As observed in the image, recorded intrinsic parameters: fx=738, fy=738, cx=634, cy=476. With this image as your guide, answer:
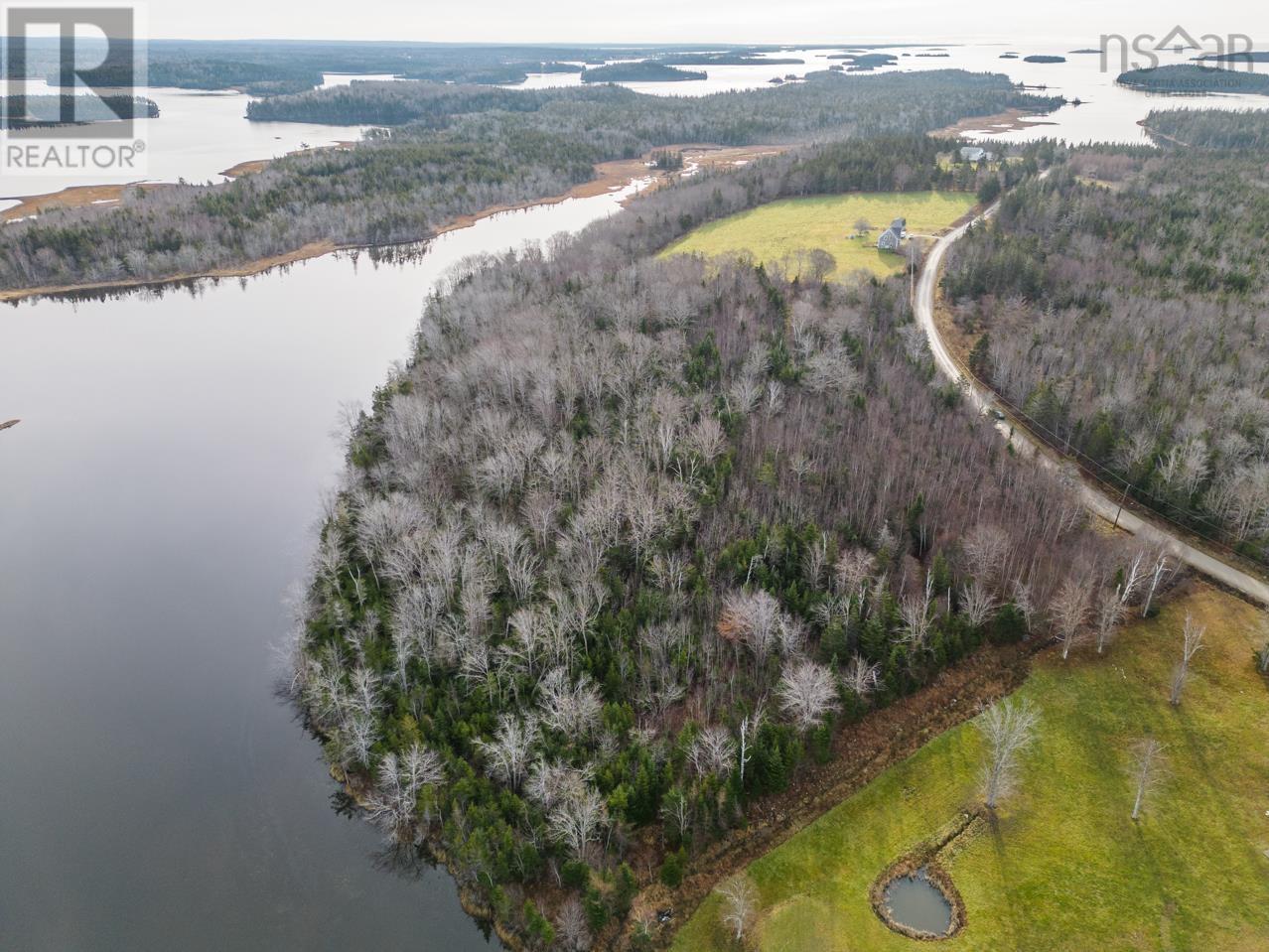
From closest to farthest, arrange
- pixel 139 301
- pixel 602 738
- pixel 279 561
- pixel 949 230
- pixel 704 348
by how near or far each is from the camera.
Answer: pixel 602 738 < pixel 279 561 < pixel 704 348 < pixel 139 301 < pixel 949 230

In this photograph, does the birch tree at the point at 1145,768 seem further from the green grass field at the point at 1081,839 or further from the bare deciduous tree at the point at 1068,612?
the bare deciduous tree at the point at 1068,612

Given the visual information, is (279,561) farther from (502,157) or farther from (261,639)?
(502,157)

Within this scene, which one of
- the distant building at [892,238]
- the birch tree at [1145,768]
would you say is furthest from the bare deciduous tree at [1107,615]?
the distant building at [892,238]

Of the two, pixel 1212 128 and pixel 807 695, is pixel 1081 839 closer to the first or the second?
pixel 807 695

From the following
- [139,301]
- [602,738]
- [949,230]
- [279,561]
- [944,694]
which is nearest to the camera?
[602,738]

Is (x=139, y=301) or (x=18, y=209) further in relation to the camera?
(x=18, y=209)

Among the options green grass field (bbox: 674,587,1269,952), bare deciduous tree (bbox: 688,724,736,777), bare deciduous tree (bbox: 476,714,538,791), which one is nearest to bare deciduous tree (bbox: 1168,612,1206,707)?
green grass field (bbox: 674,587,1269,952)

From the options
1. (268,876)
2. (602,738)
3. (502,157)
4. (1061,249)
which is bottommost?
(268,876)

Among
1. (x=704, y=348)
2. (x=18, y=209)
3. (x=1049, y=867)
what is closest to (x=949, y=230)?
(x=704, y=348)
